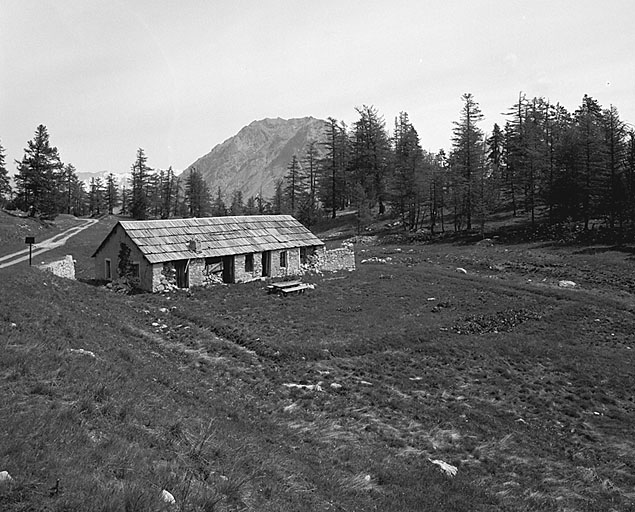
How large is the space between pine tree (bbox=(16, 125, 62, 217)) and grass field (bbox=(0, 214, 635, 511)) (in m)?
47.6

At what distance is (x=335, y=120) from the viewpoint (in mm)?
84938

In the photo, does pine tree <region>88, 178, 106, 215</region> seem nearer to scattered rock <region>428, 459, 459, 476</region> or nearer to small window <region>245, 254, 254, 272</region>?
small window <region>245, 254, 254, 272</region>

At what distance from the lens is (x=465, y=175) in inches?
2441

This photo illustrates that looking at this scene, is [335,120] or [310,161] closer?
[335,120]

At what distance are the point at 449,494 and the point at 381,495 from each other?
1.76 meters

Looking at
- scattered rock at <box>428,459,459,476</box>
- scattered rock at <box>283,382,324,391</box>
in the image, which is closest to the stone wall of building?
scattered rock at <box>283,382,324,391</box>

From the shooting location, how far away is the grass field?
7.64 m

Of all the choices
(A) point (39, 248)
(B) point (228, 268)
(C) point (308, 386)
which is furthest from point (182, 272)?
(A) point (39, 248)

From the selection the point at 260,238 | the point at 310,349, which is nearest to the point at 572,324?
the point at 310,349

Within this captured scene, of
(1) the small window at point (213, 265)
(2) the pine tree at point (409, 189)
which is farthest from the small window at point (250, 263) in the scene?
(2) the pine tree at point (409, 189)

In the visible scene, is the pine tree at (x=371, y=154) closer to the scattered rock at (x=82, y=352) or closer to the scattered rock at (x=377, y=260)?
the scattered rock at (x=377, y=260)

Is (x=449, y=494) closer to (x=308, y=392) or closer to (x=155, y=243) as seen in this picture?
(x=308, y=392)

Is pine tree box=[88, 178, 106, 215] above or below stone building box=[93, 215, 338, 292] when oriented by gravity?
above

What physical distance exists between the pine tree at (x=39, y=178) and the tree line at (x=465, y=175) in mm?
144
